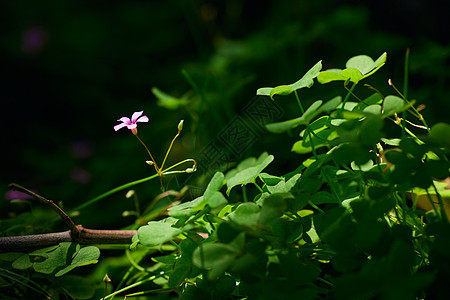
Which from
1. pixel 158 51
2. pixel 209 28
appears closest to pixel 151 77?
pixel 158 51

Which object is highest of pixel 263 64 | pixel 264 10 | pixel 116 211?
pixel 264 10

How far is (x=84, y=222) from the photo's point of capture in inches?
49.2

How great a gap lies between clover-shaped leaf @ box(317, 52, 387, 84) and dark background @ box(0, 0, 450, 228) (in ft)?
1.47

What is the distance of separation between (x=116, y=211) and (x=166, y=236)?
34.7 inches

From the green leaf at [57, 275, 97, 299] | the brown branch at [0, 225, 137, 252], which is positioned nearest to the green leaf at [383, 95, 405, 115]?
the brown branch at [0, 225, 137, 252]

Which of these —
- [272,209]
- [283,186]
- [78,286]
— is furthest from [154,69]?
[272,209]

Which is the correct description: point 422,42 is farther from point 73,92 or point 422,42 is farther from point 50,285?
point 73,92

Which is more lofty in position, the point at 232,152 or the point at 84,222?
Result: the point at 232,152

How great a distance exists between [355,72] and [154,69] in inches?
83.1

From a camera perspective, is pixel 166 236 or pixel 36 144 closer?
pixel 166 236

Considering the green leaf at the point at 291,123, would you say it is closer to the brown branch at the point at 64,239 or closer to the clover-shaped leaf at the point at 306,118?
the clover-shaped leaf at the point at 306,118

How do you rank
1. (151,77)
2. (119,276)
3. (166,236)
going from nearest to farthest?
(166,236)
(119,276)
(151,77)

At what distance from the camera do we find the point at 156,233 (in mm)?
508

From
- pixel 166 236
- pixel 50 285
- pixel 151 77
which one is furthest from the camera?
pixel 151 77
